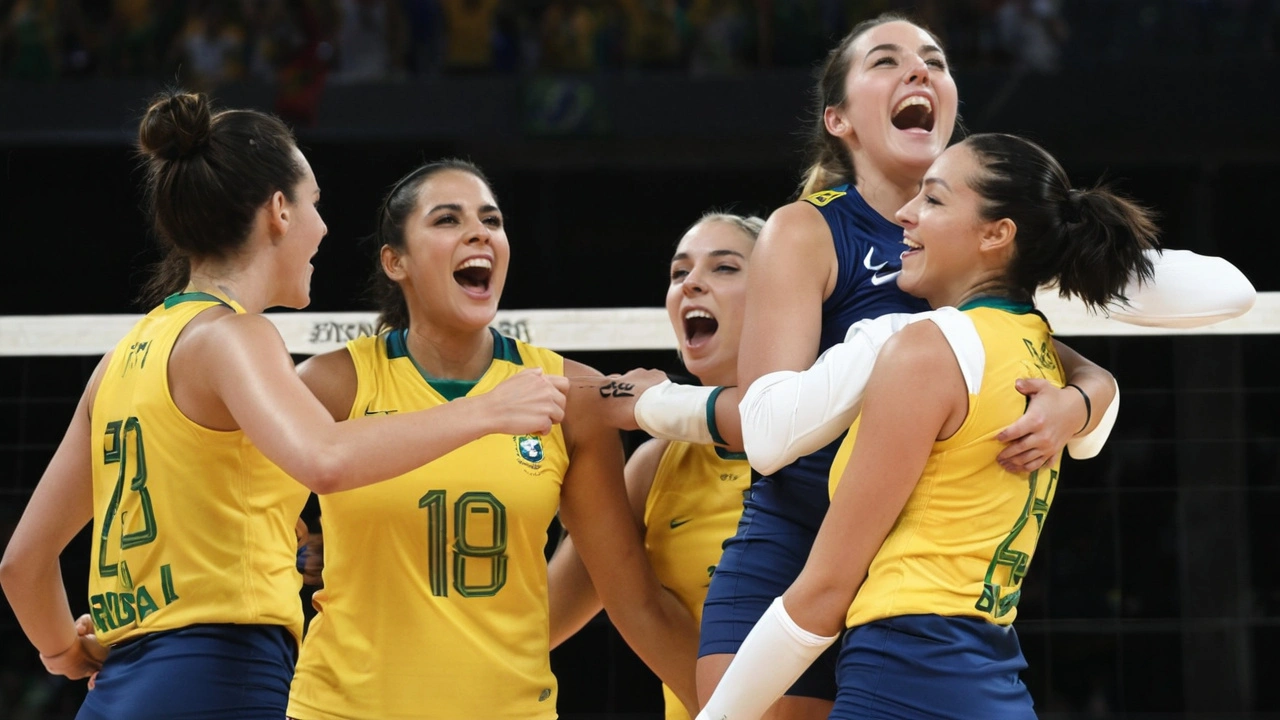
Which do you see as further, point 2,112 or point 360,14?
point 360,14

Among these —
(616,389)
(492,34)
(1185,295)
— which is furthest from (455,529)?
(492,34)

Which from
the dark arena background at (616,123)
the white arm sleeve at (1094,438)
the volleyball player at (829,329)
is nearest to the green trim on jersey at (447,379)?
the volleyball player at (829,329)

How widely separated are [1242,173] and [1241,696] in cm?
410

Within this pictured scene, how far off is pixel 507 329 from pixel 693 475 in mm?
1198

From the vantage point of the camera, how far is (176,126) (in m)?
2.62

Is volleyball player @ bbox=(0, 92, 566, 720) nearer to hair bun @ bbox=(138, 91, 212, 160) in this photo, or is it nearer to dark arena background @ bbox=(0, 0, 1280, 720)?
hair bun @ bbox=(138, 91, 212, 160)

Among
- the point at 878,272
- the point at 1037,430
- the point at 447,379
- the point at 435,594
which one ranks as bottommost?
the point at 435,594

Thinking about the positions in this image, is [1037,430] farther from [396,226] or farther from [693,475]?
[396,226]

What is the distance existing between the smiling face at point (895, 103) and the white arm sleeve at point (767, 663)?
1.09 m

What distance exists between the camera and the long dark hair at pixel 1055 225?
2.45 m

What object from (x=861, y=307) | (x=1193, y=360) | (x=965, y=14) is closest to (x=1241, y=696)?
(x=1193, y=360)

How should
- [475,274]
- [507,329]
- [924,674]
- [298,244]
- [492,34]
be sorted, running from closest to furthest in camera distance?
[924,674]
[298,244]
[475,274]
[507,329]
[492,34]

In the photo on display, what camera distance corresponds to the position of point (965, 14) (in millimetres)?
10773

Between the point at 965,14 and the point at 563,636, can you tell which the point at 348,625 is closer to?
the point at 563,636
